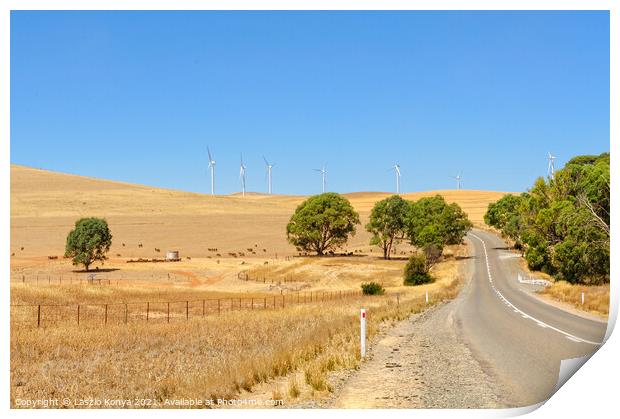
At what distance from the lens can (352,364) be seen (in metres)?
15.3

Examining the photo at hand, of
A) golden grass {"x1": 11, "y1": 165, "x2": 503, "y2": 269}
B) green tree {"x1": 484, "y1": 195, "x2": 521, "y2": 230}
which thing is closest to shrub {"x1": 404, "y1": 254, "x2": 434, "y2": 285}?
golden grass {"x1": 11, "y1": 165, "x2": 503, "y2": 269}

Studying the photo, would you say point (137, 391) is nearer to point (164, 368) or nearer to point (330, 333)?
point (164, 368)

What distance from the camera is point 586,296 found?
3297 cm

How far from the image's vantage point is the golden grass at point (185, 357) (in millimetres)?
13109

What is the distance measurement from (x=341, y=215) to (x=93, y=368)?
93.2 meters

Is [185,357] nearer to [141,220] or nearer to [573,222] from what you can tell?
[573,222]

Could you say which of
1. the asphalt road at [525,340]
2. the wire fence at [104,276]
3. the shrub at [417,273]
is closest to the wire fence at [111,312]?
the asphalt road at [525,340]

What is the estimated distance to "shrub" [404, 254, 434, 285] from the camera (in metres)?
71.4

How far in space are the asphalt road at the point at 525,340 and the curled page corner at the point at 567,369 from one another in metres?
0.14

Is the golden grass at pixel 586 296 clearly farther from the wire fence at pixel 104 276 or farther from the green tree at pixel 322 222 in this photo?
the green tree at pixel 322 222

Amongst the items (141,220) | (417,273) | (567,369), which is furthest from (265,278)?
(141,220)

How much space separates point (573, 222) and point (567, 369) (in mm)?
20199

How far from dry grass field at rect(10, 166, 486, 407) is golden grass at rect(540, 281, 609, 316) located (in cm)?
873
